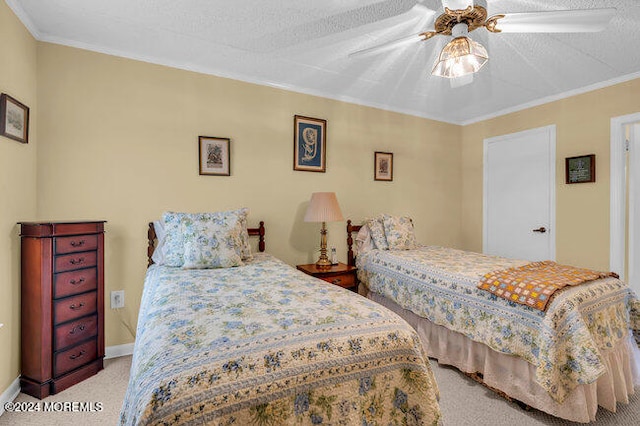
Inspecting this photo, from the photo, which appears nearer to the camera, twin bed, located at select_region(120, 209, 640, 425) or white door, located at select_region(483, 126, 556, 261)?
twin bed, located at select_region(120, 209, 640, 425)

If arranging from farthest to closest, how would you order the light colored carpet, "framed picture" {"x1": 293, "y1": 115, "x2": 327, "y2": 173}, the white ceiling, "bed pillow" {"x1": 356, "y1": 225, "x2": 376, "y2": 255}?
"bed pillow" {"x1": 356, "y1": 225, "x2": 376, "y2": 255} < "framed picture" {"x1": 293, "y1": 115, "x2": 327, "y2": 173} < the white ceiling < the light colored carpet

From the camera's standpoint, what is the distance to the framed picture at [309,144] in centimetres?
323

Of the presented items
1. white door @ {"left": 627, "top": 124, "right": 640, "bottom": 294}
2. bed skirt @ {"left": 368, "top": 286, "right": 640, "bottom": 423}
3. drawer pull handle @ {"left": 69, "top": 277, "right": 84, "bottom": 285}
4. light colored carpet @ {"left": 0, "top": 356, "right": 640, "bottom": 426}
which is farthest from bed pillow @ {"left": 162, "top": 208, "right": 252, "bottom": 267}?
white door @ {"left": 627, "top": 124, "right": 640, "bottom": 294}

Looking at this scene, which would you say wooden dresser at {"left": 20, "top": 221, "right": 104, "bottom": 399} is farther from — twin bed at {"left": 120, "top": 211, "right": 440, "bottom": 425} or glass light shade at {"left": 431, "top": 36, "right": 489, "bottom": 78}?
glass light shade at {"left": 431, "top": 36, "right": 489, "bottom": 78}

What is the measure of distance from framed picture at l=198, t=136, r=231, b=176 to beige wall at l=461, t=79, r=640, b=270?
135 inches

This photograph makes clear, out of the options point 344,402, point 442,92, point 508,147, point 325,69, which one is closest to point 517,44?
point 442,92

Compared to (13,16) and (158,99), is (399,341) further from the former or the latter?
(13,16)

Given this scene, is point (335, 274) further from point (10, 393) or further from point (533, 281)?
point (10, 393)

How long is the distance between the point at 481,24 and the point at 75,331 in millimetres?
3138

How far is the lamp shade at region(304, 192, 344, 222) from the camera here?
2.93 metres

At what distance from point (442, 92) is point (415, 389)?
10.3 ft

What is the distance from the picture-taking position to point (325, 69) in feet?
9.23

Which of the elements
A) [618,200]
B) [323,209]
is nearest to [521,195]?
A: [618,200]

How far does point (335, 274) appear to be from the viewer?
2904 millimetres
